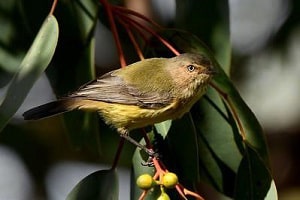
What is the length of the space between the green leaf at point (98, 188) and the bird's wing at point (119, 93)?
26 cm

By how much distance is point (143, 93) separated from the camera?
8.64 feet

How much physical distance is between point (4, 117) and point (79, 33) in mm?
607

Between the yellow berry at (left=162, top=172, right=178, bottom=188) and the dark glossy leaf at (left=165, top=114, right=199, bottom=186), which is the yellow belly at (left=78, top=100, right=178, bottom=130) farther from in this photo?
the yellow berry at (left=162, top=172, right=178, bottom=188)

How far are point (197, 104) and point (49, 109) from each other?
0.51 metres

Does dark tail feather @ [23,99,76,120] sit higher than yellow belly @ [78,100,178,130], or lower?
higher

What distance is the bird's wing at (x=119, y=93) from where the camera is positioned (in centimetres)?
258

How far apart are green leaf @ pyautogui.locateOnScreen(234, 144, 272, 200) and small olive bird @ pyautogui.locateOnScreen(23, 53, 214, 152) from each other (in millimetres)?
239

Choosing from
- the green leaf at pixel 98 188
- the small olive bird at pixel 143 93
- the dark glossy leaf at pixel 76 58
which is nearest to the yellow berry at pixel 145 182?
the green leaf at pixel 98 188

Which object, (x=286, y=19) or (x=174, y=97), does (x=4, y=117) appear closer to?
(x=174, y=97)

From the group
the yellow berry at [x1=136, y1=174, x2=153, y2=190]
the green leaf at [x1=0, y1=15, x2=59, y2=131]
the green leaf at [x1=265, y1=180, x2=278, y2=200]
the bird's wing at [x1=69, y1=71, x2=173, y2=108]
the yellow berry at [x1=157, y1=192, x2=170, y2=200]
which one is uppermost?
the green leaf at [x1=0, y1=15, x2=59, y2=131]

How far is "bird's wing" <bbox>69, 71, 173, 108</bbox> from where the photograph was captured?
2.58 meters

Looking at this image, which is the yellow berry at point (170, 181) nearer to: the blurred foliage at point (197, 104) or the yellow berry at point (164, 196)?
the yellow berry at point (164, 196)

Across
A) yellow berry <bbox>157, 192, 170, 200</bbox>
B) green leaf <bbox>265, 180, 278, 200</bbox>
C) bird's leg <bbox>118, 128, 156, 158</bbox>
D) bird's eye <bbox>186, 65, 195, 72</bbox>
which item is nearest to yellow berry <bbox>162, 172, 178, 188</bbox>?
yellow berry <bbox>157, 192, 170, 200</bbox>

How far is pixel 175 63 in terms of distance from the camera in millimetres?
2689
